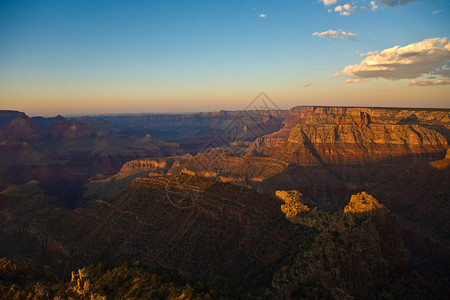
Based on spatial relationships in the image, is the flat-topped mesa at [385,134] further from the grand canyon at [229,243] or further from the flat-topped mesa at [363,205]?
the flat-topped mesa at [363,205]

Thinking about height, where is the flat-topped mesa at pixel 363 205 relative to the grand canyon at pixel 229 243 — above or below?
above

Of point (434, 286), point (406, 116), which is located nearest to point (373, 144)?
point (406, 116)

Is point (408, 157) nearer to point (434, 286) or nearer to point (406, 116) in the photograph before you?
point (406, 116)

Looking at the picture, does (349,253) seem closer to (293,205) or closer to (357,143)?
(293,205)

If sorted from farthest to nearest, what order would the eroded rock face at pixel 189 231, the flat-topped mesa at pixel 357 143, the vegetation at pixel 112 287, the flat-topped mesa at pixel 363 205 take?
the flat-topped mesa at pixel 357 143, the flat-topped mesa at pixel 363 205, the eroded rock face at pixel 189 231, the vegetation at pixel 112 287

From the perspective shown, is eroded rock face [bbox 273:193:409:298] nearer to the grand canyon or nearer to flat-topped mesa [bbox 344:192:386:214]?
flat-topped mesa [bbox 344:192:386:214]

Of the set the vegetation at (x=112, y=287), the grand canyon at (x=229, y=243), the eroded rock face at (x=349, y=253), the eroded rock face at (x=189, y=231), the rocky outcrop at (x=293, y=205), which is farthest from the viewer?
the rocky outcrop at (x=293, y=205)

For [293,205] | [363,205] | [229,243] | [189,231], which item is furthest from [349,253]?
[189,231]

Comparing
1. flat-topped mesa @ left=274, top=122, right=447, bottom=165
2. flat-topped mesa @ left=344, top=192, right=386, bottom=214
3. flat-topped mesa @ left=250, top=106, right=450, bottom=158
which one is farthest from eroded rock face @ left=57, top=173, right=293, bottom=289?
flat-topped mesa @ left=250, top=106, right=450, bottom=158

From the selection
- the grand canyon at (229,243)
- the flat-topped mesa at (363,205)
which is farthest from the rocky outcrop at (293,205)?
the flat-topped mesa at (363,205)
